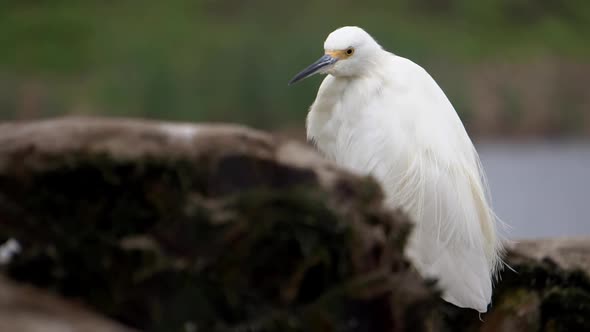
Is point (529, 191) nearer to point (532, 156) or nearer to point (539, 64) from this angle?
point (532, 156)

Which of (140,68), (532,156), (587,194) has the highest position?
(140,68)

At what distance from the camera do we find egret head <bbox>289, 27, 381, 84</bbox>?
3564 millimetres

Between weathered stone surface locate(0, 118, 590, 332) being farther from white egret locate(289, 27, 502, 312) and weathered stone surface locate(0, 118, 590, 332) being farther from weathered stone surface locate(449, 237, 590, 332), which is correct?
weathered stone surface locate(449, 237, 590, 332)

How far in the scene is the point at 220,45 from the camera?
12688 mm

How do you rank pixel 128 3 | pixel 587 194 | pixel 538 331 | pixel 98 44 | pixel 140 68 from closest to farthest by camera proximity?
1. pixel 538 331
2. pixel 587 194
3. pixel 140 68
4. pixel 98 44
5. pixel 128 3

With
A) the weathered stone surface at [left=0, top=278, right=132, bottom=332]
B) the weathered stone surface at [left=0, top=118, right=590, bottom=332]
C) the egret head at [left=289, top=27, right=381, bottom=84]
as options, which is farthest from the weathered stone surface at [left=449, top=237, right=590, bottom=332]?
the weathered stone surface at [left=0, top=278, right=132, bottom=332]

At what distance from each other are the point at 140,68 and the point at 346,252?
31.5ft

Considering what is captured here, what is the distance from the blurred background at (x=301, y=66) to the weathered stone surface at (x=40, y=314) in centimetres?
715

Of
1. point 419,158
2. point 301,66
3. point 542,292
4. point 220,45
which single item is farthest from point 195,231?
point 220,45

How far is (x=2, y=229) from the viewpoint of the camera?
2246 millimetres

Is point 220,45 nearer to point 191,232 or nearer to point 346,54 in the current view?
point 346,54

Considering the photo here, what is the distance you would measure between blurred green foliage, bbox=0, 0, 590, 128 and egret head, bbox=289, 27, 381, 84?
5.60m

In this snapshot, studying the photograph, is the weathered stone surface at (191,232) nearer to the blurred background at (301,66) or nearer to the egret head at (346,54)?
the egret head at (346,54)

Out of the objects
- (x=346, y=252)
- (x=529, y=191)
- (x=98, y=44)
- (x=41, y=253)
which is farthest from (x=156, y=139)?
(x=98, y=44)
